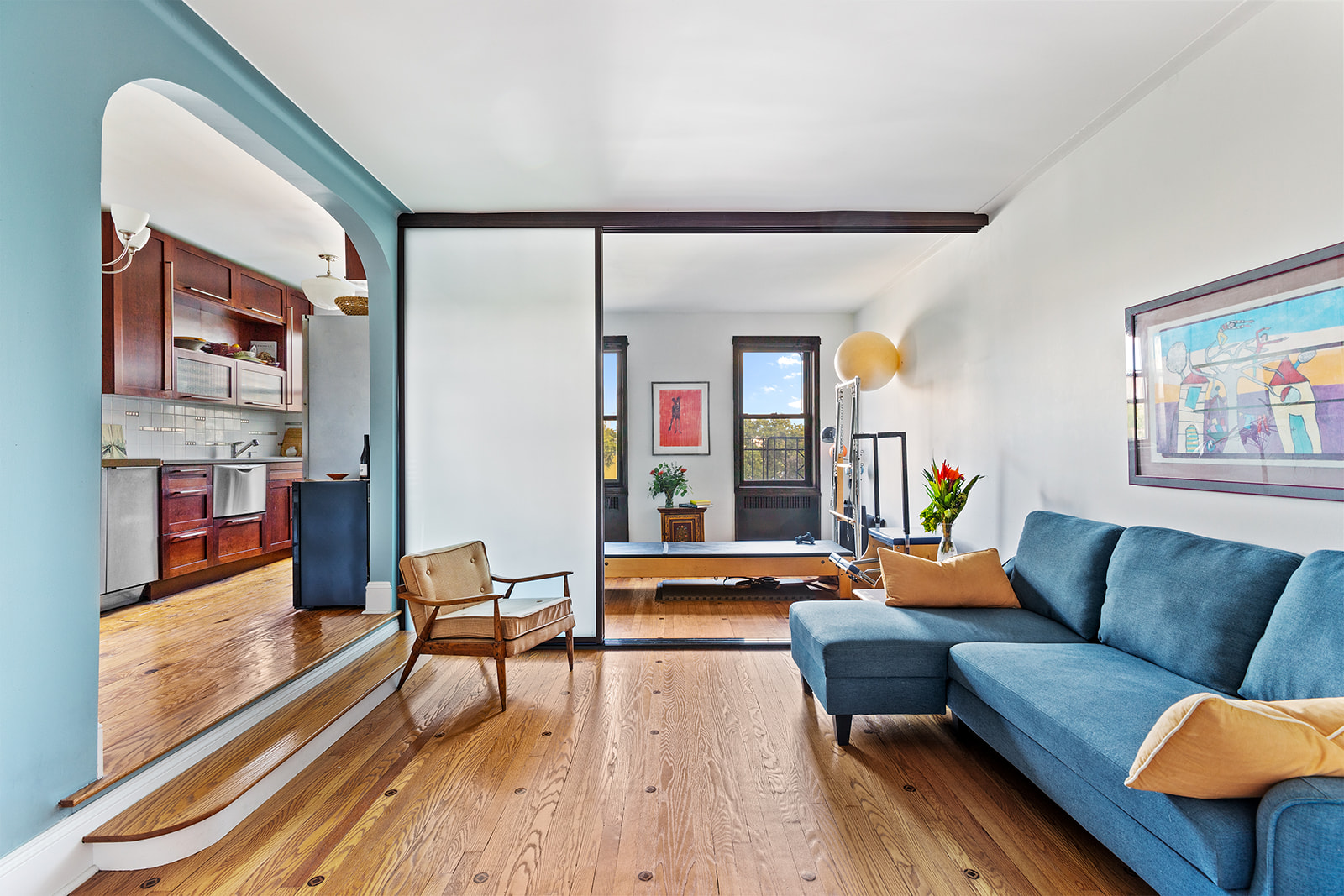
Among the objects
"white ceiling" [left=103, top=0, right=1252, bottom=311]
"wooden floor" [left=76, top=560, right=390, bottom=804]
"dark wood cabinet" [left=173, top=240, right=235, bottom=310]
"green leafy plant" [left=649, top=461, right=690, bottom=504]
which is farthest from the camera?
"green leafy plant" [left=649, top=461, right=690, bottom=504]

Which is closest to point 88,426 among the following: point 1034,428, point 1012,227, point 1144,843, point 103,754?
point 103,754

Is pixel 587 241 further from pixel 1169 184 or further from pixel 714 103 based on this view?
pixel 1169 184

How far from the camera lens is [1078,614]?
2.69 m

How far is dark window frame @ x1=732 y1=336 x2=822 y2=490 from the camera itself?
7145mm

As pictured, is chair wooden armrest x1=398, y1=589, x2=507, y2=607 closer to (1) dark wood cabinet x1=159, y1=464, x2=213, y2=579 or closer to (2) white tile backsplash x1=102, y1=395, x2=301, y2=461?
(1) dark wood cabinet x1=159, y1=464, x2=213, y2=579

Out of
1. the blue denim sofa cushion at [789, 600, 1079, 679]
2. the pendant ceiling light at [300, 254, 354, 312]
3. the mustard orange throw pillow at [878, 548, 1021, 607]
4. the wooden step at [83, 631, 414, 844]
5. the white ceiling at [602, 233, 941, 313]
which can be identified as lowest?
the wooden step at [83, 631, 414, 844]

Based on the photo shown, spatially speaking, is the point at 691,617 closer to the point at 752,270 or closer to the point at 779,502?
the point at 779,502

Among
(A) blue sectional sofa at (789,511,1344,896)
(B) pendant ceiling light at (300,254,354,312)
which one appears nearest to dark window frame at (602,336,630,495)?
(B) pendant ceiling light at (300,254,354,312)

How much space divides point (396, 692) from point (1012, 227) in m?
4.28

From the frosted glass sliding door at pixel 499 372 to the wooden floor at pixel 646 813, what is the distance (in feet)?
4.45

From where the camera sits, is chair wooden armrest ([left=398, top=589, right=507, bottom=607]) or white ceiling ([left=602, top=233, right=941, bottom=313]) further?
white ceiling ([left=602, top=233, right=941, bottom=313])

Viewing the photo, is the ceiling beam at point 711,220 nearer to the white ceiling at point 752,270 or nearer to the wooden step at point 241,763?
the white ceiling at point 752,270

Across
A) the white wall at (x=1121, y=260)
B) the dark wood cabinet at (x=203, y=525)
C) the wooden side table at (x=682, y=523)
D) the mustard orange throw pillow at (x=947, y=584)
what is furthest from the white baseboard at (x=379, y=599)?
the white wall at (x=1121, y=260)

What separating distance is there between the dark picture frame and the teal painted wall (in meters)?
5.19
